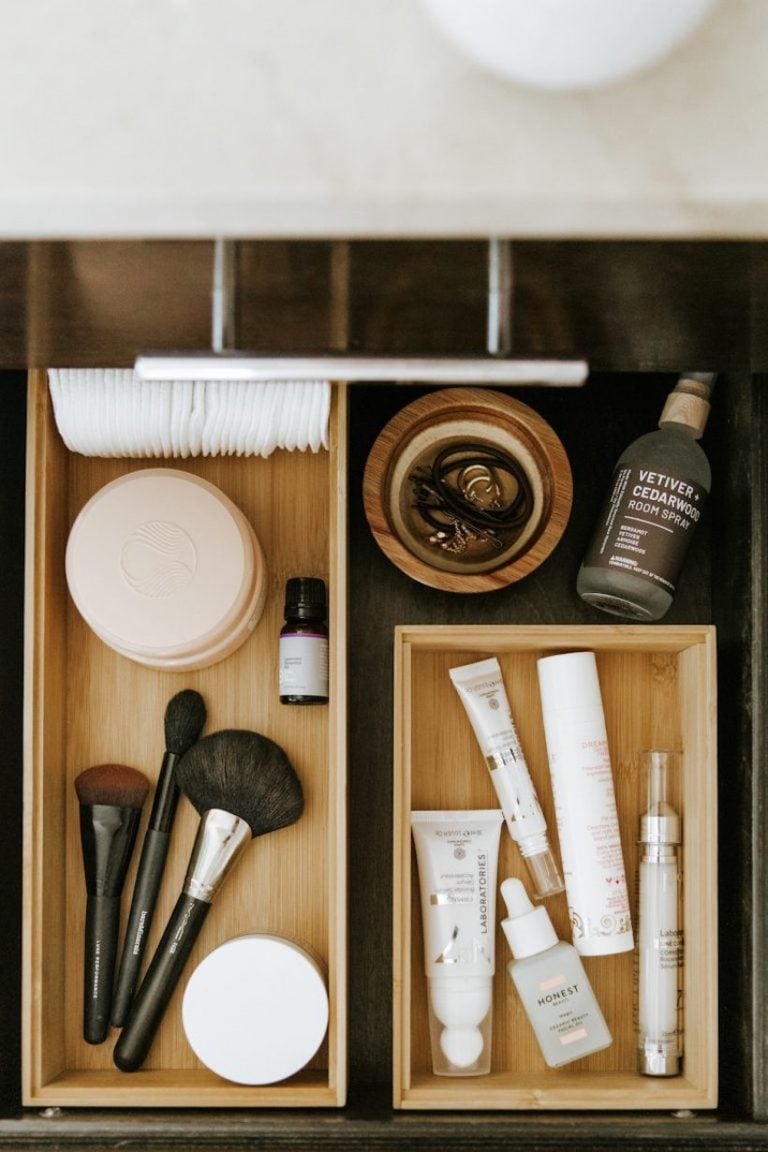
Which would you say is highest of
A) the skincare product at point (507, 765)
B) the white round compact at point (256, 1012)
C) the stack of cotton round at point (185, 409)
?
the stack of cotton round at point (185, 409)

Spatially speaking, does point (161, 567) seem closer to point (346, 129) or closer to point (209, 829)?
point (209, 829)

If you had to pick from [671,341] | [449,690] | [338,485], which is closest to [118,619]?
[338,485]

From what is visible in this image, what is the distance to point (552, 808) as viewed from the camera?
1.21m

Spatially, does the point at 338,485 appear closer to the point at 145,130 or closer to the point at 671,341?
the point at 671,341

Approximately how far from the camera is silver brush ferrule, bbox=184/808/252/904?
1144mm

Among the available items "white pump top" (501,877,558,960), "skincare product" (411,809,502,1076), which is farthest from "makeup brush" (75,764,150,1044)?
"white pump top" (501,877,558,960)

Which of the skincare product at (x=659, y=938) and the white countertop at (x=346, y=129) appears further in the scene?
the skincare product at (x=659, y=938)

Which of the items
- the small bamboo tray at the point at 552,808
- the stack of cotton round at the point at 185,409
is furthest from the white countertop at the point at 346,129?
the small bamboo tray at the point at 552,808

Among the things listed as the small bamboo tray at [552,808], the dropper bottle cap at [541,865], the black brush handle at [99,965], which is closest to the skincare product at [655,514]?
the small bamboo tray at [552,808]

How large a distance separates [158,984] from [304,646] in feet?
1.28

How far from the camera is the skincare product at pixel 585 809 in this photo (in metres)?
1.15

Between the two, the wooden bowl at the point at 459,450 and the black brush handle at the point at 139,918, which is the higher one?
the wooden bowl at the point at 459,450

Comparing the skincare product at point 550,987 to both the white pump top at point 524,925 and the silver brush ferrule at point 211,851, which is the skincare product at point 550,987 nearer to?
the white pump top at point 524,925

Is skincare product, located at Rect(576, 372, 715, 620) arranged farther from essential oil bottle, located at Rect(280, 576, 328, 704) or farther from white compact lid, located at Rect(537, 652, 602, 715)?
essential oil bottle, located at Rect(280, 576, 328, 704)
